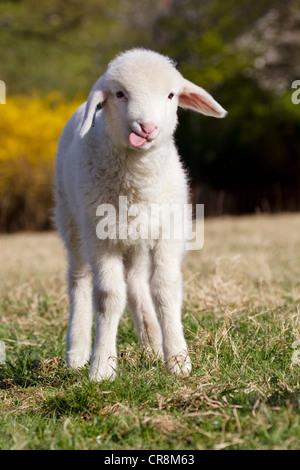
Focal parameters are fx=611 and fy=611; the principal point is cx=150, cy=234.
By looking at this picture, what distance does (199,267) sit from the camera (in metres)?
5.98

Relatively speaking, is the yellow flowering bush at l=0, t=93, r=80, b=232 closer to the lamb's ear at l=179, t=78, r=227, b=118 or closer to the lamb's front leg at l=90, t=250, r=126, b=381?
the lamb's ear at l=179, t=78, r=227, b=118

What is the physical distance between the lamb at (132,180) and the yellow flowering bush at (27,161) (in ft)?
32.8

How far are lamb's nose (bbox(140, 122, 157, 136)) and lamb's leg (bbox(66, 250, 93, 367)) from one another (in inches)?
50.3

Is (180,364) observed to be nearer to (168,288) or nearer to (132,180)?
(168,288)

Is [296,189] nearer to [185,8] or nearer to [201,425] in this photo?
[185,8]

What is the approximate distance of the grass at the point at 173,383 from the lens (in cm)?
222

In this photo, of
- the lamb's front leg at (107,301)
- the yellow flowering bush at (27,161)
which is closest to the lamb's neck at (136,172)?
the lamb's front leg at (107,301)

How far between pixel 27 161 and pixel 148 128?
11012mm

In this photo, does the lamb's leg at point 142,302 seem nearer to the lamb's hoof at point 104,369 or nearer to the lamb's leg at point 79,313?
the lamb's leg at point 79,313

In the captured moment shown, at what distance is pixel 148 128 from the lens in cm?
278

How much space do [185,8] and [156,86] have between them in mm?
16660

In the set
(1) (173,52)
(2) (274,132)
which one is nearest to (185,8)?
(1) (173,52)

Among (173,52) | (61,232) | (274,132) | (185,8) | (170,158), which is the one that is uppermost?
(185,8)

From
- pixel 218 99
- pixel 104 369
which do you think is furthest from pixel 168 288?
pixel 218 99
